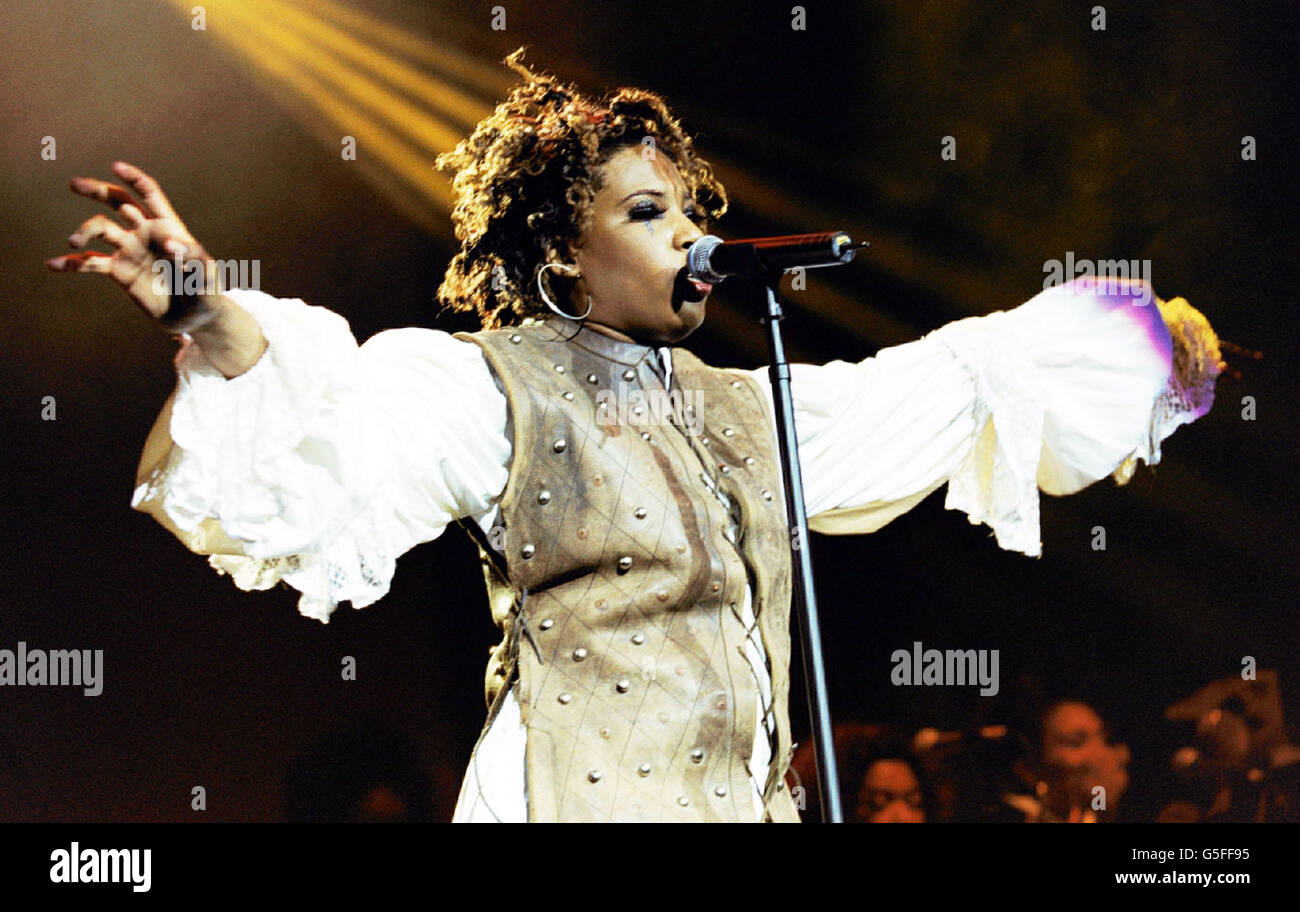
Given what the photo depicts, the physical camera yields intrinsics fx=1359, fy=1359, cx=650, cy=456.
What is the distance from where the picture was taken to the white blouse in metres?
1.66

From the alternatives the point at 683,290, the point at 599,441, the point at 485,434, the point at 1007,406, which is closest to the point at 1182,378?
the point at 1007,406

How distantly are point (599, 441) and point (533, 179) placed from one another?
19.9 inches

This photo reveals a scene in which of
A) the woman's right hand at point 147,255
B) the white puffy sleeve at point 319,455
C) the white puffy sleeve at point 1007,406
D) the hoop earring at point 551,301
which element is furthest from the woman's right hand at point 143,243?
the white puffy sleeve at point 1007,406

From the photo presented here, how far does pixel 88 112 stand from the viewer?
290 centimetres

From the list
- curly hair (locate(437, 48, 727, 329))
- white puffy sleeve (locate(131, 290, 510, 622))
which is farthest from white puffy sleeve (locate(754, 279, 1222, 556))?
white puffy sleeve (locate(131, 290, 510, 622))

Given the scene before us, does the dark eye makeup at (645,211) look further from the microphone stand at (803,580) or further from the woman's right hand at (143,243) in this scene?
the woman's right hand at (143,243)

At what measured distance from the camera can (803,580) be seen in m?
1.73

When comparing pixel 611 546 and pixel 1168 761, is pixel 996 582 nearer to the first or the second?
pixel 1168 761

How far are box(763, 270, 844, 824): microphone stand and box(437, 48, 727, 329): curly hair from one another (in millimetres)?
507

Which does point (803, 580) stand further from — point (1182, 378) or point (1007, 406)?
point (1182, 378)

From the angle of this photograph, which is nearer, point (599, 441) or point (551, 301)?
point (599, 441)

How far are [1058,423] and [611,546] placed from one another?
888 millimetres
